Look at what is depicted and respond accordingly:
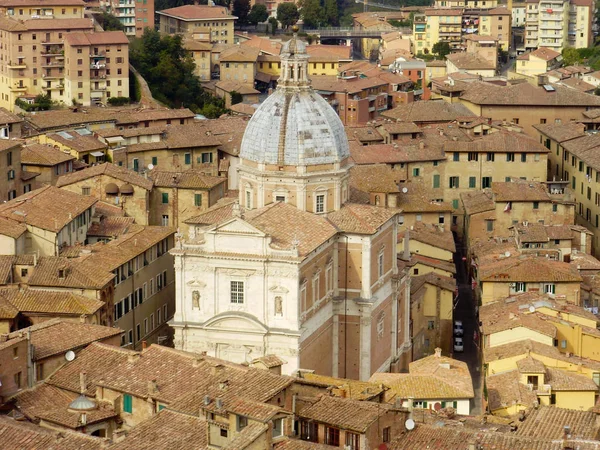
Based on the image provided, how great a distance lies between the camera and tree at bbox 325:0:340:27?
172750 millimetres

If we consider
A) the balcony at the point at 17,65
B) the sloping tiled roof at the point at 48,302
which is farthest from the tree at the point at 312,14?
the sloping tiled roof at the point at 48,302

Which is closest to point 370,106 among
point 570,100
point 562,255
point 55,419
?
point 570,100

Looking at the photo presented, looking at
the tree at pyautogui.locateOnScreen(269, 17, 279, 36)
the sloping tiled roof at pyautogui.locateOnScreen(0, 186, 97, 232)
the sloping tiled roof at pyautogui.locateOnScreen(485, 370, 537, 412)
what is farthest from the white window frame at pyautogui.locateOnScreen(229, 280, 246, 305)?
the tree at pyautogui.locateOnScreen(269, 17, 279, 36)

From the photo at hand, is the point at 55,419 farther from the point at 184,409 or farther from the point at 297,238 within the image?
the point at 297,238

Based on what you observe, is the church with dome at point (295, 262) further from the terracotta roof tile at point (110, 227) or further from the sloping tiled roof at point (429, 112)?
the sloping tiled roof at point (429, 112)

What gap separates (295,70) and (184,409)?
21.3 meters

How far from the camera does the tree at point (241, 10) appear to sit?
164 m

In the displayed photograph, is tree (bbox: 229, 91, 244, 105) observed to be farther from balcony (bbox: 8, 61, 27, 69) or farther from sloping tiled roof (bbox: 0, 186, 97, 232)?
sloping tiled roof (bbox: 0, 186, 97, 232)

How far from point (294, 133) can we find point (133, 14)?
74.6m

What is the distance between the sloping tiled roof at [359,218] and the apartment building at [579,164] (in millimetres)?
25708

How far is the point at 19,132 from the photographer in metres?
93.9

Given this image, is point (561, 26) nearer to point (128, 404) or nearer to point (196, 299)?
point (196, 299)

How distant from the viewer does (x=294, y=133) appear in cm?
6594

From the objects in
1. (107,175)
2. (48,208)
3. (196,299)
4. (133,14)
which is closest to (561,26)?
(133,14)
